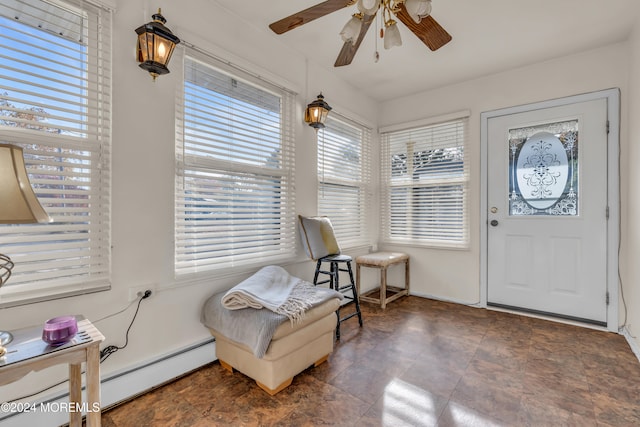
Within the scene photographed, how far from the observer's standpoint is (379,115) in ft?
13.1

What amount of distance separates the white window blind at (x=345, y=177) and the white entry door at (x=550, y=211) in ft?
4.52

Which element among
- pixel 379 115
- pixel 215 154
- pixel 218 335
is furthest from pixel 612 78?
pixel 218 335

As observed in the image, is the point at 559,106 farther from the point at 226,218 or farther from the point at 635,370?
the point at 226,218

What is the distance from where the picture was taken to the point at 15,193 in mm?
983

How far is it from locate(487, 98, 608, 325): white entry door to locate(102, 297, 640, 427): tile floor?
46cm

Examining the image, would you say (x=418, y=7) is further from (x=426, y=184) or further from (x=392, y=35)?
(x=426, y=184)

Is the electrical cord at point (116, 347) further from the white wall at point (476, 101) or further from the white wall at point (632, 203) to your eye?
the white wall at point (632, 203)

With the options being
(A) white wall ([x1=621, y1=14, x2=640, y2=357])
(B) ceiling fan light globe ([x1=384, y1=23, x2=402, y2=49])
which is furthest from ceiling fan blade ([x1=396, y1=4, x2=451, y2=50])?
(A) white wall ([x1=621, y1=14, x2=640, y2=357])

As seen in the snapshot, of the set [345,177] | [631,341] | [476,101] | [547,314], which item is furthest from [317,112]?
[631,341]

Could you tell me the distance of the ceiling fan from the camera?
1.42 metres

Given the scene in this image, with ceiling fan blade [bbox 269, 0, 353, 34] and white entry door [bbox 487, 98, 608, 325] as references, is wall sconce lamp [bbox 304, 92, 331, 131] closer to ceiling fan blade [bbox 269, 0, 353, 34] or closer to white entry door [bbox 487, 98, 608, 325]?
ceiling fan blade [bbox 269, 0, 353, 34]

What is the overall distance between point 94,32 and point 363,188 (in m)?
2.82

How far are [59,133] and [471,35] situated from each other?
2.98 m

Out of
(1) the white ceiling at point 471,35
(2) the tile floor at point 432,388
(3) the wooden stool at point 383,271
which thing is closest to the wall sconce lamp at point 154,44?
(1) the white ceiling at point 471,35
